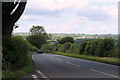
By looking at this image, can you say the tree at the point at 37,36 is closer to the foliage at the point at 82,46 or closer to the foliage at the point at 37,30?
the foliage at the point at 37,30

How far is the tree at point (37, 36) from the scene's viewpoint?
11432 cm

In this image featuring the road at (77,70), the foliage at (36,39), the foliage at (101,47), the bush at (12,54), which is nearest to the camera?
the road at (77,70)

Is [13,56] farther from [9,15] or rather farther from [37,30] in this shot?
[37,30]

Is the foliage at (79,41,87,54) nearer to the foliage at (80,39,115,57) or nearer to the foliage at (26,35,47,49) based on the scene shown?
the foliage at (80,39,115,57)

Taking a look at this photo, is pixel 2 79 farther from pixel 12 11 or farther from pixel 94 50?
pixel 94 50

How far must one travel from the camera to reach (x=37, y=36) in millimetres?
115438

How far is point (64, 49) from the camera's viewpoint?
8025 cm

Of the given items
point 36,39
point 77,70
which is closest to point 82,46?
point 77,70

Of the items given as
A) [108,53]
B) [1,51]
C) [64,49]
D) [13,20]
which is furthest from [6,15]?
[64,49]

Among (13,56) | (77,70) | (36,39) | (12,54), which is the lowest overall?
(77,70)

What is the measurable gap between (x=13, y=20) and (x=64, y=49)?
62078 millimetres

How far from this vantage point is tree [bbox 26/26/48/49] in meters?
114

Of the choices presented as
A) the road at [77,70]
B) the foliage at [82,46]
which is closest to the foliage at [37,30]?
the foliage at [82,46]

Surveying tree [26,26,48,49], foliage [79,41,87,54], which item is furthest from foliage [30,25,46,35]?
foliage [79,41,87,54]
